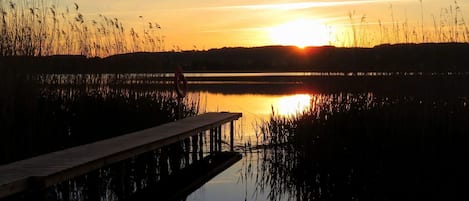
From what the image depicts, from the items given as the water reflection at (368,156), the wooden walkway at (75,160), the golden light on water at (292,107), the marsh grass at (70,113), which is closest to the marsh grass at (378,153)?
the water reflection at (368,156)

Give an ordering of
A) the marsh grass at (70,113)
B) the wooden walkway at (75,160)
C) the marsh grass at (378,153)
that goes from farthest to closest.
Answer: the marsh grass at (70,113)
the marsh grass at (378,153)
the wooden walkway at (75,160)

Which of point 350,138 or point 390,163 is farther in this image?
point 350,138

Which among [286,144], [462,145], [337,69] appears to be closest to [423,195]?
[462,145]

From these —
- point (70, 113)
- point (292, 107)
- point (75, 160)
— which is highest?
point (70, 113)

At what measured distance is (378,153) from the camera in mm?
6961

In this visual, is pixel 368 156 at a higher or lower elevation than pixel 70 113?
lower

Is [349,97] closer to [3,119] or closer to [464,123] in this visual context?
[464,123]

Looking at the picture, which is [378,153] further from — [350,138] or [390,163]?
[350,138]

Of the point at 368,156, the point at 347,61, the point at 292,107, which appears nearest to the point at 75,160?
the point at 368,156

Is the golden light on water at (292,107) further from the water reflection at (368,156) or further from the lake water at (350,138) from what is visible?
the water reflection at (368,156)

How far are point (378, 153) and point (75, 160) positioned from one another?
132 inches

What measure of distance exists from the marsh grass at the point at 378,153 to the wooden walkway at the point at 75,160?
136 centimetres

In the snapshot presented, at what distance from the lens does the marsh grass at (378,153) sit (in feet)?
21.5

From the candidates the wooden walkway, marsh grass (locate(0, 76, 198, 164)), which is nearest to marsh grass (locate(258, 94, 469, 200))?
the wooden walkway
